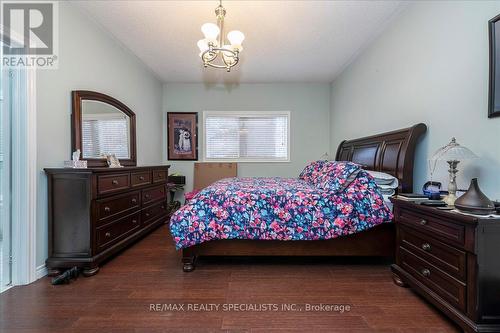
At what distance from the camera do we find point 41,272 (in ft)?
6.92

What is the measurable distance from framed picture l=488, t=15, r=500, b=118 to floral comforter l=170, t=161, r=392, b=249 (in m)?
1.03

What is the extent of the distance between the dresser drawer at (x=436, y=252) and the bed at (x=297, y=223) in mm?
375

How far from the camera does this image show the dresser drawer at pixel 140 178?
2.89 meters

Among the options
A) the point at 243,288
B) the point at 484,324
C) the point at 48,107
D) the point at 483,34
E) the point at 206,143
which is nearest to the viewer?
Answer: the point at 484,324

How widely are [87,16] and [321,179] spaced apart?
3224 millimetres

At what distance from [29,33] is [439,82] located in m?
3.64

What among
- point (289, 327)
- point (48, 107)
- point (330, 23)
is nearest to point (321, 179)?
point (289, 327)

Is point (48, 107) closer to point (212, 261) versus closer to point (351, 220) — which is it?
point (212, 261)

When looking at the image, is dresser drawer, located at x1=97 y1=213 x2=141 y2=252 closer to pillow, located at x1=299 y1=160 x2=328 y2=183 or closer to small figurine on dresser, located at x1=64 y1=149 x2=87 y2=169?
small figurine on dresser, located at x1=64 y1=149 x2=87 y2=169

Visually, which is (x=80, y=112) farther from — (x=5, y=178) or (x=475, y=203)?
(x=475, y=203)

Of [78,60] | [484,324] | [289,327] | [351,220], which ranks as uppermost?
[78,60]

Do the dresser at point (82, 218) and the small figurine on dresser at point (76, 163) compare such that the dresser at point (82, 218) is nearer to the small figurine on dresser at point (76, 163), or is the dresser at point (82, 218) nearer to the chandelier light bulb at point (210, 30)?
the small figurine on dresser at point (76, 163)

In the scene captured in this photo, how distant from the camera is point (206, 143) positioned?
16.0 ft

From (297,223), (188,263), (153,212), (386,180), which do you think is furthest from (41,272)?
(386,180)
